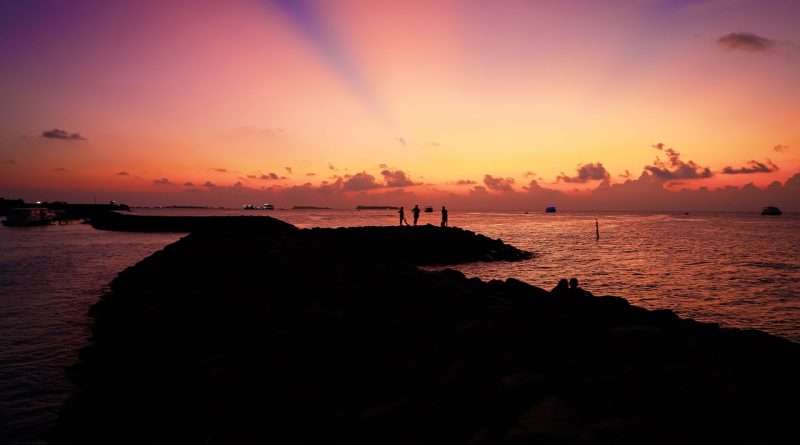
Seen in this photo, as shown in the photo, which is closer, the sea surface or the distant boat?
the sea surface

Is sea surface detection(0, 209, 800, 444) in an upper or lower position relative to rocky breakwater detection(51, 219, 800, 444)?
lower

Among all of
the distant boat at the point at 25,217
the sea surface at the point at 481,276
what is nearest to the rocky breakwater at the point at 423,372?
the sea surface at the point at 481,276

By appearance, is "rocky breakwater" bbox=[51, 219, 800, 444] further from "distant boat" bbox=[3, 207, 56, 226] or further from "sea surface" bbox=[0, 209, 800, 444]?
"distant boat" bbox=[3, 207, 56, 226]

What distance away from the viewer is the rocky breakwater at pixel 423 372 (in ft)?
14.4

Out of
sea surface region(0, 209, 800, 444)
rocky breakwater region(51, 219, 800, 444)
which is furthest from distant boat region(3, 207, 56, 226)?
rocky breakwater region(51, 219, 800, 444)

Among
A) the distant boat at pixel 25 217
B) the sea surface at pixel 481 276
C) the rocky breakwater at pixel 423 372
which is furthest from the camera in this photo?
the distant boat at pixel 25 217

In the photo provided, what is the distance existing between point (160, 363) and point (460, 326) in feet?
20.0

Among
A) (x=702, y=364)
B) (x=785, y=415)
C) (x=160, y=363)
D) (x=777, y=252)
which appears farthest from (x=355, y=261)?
(x=777, y=252)

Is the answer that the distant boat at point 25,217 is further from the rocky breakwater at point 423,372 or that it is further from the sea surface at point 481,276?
the rocky breakwater at point 423,372

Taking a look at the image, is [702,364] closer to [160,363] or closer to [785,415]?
[785,415]

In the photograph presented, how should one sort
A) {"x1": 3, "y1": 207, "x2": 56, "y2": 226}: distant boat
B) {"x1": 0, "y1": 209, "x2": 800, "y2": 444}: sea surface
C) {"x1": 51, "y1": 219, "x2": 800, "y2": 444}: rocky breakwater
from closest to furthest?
1. {"x1": 51, "y1": 219, "x2": 800, "y2": 444}: rocky breakwater
2. {"x1": 0, "y1": 209, "x2": 800, "y2": 444}: sea surface
3. {"x1": 3, "y1": 207, "x2": 56, "y2": 226}: distant boat

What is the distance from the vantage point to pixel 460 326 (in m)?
6.97

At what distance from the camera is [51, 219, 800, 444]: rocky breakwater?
438 centimetres

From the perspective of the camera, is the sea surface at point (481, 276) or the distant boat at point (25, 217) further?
the distant boat at point (25, 217)
